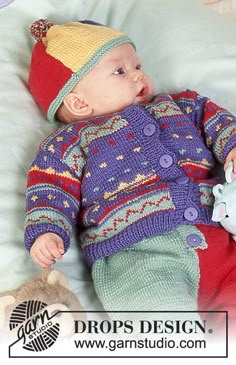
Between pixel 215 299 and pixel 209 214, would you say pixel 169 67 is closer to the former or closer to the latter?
pixel 209 214

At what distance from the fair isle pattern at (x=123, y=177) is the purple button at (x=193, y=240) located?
0.10 feet

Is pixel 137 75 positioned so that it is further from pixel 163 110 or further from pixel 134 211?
pixel 134 211

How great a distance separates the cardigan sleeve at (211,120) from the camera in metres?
1.23

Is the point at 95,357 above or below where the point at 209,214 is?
below

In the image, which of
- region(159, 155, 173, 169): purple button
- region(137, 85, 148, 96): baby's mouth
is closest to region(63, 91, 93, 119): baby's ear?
region(137, 85, 148, 96): baby's mouth

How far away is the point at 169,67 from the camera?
1438mm

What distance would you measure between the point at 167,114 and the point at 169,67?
0.23 m

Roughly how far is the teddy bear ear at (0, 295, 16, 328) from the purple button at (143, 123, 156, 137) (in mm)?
388

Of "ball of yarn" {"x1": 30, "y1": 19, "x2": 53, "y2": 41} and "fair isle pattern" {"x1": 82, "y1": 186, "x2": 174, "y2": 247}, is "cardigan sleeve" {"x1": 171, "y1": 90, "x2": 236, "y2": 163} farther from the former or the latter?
"ball of yarn" {"x1": 30, "y1": 19, "x2": 53, "y2": 41}

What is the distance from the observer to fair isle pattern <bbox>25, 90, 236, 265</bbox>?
113cm

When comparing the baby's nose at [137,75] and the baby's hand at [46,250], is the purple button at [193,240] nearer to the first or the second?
the baby's hand at [46,250]

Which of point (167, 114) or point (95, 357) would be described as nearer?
point (95, 357)

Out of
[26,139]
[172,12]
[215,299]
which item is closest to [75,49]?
[26,139]

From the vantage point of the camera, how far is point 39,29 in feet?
4.46
